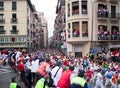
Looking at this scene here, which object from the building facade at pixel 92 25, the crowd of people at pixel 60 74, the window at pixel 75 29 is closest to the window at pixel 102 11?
the building facade at pixel 92 25

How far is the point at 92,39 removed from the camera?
1662 inches

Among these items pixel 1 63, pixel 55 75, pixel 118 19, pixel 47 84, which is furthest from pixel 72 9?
pixel 47 84

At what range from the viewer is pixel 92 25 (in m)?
41.9

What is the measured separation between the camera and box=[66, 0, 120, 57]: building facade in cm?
4216

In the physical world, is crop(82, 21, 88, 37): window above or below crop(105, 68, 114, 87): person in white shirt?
above

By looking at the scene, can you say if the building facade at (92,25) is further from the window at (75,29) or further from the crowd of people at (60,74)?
the crowd of people at (60,74)

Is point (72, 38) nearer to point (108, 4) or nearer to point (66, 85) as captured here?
point (108, 4)

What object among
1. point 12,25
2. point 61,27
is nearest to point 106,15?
point 61,27

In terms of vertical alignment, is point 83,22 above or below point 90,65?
above

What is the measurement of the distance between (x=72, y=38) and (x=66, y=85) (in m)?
31.7

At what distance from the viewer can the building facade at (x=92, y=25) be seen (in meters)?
42.2

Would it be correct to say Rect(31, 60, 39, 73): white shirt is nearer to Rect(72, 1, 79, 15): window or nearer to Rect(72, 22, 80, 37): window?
Rect(72, 22, 80, 37): window

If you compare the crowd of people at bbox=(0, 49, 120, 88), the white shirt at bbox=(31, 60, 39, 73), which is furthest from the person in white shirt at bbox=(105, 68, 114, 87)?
the white shirt at bbox=(31, 60, 39, 73)

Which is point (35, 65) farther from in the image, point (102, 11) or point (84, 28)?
point (102, 11)
